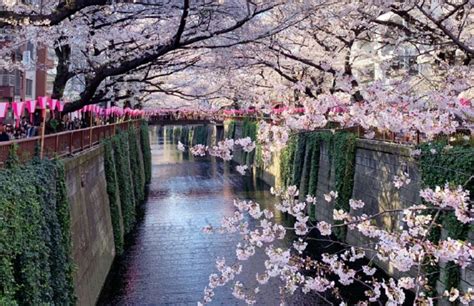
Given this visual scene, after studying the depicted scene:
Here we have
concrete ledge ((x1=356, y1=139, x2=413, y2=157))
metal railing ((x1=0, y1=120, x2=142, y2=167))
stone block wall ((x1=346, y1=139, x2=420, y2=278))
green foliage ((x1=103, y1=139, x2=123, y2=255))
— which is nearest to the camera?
metal railing ((x1=0, y1=120, x2=142, y2=167))

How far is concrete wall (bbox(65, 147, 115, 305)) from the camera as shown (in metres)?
11.2

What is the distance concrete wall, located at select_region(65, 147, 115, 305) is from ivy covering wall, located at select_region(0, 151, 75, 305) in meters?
1.29

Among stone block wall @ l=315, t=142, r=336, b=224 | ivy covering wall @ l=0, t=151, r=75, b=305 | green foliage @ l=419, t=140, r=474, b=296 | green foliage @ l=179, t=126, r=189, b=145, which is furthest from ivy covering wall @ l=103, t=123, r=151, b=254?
green foliage @ l=179, t=126, r=189, b=145

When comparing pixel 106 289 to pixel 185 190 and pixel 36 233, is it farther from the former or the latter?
pixel 185 190

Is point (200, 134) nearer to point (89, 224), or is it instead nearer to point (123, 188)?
point (123, 188)

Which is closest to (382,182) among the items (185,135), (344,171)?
(344,171)

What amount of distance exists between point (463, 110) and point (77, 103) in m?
10.2

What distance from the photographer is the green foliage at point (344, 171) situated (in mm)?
18562

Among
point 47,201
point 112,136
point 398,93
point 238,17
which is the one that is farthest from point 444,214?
point 112,136

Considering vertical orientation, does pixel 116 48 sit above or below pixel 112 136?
above

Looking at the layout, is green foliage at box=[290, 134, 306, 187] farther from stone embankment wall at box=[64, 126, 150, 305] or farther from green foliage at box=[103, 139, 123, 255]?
green foliage at box=[103, 139, 123, 255]

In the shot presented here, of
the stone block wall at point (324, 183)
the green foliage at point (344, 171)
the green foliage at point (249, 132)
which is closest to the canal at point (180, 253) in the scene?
the stone block wall at point (324, 183)

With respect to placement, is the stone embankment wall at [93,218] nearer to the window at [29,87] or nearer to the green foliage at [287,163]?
the green foliage at [287,163]

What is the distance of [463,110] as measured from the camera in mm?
7082
